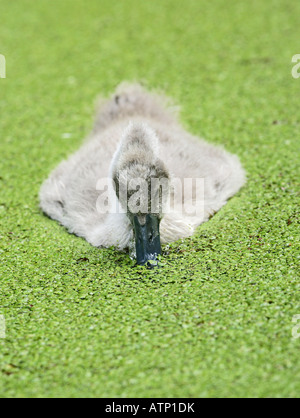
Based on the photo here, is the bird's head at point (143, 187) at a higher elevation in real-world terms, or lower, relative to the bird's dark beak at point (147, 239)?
higher

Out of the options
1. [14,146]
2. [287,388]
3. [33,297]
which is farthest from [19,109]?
[287,388]

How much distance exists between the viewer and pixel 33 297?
3.12 m

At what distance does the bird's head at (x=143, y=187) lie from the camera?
3.20m

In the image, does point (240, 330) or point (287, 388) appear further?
point (240, 330)

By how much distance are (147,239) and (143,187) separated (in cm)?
28

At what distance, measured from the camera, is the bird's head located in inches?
126

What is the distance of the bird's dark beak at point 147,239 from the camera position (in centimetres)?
324

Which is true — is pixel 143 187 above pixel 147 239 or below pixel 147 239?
above

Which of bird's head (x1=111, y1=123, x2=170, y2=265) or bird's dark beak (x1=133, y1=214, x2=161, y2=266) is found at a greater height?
bird's head (x1=111, y1=123, x2=170, y2=265)

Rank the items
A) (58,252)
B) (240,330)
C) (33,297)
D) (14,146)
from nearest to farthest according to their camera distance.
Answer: (240,330), (33,297), (58,252), (14,146)

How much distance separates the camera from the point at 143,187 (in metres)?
3.19

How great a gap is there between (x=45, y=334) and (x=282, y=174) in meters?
2.11

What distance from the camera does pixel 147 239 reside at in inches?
128
